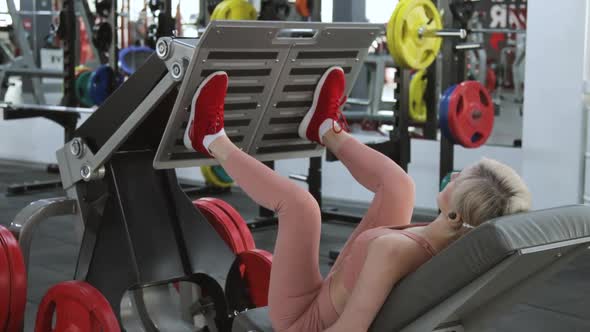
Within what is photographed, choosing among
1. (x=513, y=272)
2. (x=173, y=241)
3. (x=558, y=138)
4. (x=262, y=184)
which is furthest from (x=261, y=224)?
(x=513, y=272)

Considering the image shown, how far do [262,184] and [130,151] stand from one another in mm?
779

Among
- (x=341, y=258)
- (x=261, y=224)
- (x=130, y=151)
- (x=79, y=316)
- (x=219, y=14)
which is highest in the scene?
(x=219, y=14)

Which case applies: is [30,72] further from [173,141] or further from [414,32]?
[173,141]

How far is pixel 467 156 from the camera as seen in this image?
588cm

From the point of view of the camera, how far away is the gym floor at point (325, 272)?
136 inches

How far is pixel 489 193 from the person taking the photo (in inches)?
72.8

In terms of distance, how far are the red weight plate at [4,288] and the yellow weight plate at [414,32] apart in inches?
105

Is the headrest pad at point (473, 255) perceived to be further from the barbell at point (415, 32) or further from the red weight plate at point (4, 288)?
the barbell at point (415, 32)

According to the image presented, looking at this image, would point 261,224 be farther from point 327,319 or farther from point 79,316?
point 327,319

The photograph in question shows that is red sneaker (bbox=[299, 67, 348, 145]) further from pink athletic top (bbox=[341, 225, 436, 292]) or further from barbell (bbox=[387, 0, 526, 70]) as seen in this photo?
barbell (bbox=[387, 0, 526, 70])

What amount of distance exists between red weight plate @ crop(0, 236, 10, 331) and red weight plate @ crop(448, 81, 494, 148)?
9.22 ft

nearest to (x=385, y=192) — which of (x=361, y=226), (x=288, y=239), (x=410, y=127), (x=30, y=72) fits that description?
(x=361, y=226)

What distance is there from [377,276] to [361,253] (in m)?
0.11

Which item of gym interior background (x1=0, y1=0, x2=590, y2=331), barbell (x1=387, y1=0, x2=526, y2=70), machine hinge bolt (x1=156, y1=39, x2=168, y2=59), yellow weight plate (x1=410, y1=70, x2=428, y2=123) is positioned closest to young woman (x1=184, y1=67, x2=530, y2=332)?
machine hinge bolt (x1=156, y1=39, x2=168, y2=59)
